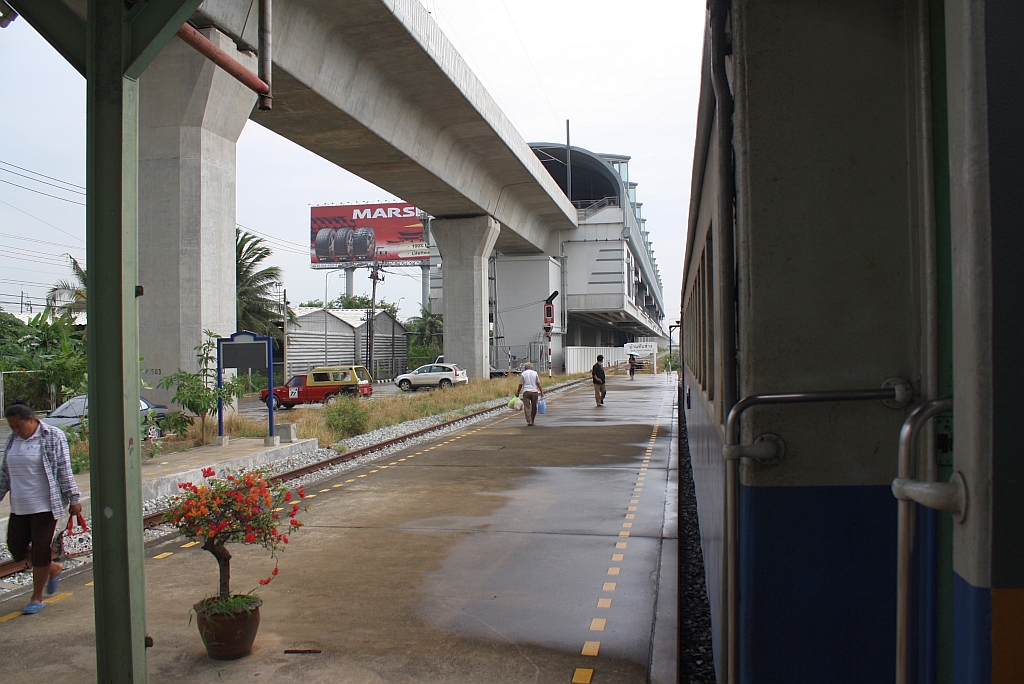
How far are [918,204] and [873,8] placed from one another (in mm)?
540

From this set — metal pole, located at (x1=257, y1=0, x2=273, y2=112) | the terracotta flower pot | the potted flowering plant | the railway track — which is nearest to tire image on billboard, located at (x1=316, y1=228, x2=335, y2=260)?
the railway track

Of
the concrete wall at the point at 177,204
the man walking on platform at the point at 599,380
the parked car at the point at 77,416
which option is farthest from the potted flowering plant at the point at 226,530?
the man walking on platform at the point at 599,380

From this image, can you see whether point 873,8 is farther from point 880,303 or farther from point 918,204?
point 880,303

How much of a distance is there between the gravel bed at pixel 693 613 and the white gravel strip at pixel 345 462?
430 cm

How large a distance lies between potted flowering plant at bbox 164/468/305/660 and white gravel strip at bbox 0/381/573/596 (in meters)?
2.54

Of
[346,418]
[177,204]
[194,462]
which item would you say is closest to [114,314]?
[194,462]

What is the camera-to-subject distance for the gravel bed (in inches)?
189

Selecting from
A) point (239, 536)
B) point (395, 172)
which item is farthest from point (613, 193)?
point (239, 536)

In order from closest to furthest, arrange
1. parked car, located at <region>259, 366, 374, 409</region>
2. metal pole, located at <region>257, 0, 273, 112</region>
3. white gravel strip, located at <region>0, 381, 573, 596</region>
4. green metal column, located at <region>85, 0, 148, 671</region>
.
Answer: green metal column, located at <region>85, 0, 148, 671</region>
metal pole, located at <region>257, 0, 273, 112</region>
white gravel strip, located at <region>0, 381, 573, 596</region>
parked car, located at <region>259, 366, 374, 409</region>

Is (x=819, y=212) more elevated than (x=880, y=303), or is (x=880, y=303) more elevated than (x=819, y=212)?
(x=819, y=212)

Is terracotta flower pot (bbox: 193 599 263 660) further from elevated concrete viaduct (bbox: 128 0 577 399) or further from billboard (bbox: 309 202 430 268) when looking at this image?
billboard (bbox: 309 202 430 268)

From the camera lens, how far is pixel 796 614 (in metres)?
2.25

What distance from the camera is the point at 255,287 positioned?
38469 mm

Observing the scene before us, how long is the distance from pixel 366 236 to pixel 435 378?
51659mm
